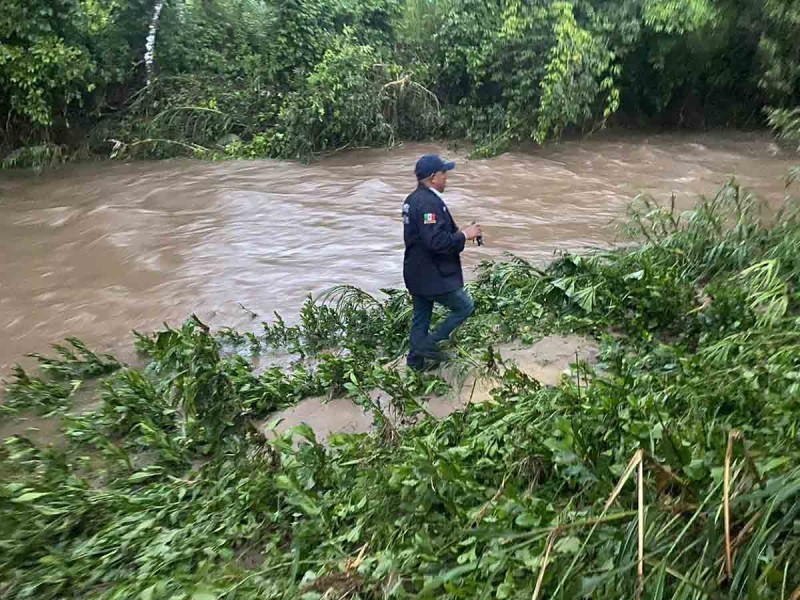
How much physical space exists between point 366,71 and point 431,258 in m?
10.1

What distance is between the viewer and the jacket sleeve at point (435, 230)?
4953 millimetres

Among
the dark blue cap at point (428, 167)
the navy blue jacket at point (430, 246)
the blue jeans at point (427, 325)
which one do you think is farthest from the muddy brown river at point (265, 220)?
the dark blue cap at point (428, 167)

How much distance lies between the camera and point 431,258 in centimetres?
512

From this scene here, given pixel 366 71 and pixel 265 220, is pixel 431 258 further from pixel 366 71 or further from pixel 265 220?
pixel 366 71

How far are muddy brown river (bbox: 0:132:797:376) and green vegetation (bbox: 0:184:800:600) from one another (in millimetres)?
1674

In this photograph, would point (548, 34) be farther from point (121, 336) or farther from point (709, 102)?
point (121, 336)

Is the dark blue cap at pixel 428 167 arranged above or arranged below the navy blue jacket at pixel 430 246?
above

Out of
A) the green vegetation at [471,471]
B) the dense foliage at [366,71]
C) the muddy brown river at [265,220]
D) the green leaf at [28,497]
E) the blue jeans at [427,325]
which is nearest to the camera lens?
the green vegetation at [471,471]

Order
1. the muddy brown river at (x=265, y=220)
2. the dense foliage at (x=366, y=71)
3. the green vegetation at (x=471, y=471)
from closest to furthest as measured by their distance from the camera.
A: the green vegetation at (x=471, y=471) → the muddy brown river at (x=265, y=220) → the dense foliage at (x=366, y=71)

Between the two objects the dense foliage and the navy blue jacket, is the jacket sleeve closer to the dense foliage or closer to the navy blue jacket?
the navy blue jacket

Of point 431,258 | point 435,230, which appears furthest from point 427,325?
point 435,230

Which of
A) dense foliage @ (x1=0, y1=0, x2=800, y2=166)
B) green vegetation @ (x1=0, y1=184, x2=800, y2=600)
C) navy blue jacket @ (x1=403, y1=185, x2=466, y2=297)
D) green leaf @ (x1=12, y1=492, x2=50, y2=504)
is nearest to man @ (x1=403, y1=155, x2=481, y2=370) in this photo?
navy blue jacket @ (x1=403, y1=185, x2=466, y2=297)

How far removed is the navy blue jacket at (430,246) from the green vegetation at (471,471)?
61 centimetres

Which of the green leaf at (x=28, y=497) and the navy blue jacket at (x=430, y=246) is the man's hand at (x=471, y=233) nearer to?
the navy blue jacket at (x=430, y=246)
